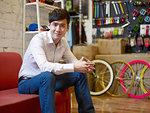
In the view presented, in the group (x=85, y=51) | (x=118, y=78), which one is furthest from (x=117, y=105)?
(x=85, y=51)

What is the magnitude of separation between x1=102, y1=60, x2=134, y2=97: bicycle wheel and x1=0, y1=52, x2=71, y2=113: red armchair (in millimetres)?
A: 1845

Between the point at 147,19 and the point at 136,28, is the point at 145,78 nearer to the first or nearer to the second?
the point at 136,28

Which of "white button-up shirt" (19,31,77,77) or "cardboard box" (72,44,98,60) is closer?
"white button-up shirt" (19,31,77,77)

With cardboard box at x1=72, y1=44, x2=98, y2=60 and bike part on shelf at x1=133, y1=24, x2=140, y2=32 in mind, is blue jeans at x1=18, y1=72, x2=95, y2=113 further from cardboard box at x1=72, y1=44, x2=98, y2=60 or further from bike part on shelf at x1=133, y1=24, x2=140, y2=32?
bike part on shelf at x1=133, y1=24, x2=140, y2=32

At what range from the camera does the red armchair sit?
162 centimetres

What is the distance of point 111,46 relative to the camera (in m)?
4.25

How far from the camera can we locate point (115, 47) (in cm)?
423

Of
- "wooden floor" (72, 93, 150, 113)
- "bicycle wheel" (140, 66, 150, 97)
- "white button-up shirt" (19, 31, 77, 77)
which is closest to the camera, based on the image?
"white button-up shirt" (19, 31, 77, 77)

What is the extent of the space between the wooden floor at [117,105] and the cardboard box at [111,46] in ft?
3.09

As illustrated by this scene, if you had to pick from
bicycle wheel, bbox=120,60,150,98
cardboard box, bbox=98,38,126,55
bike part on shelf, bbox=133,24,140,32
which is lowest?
bicycle wheel, bbox=120,60,150,98

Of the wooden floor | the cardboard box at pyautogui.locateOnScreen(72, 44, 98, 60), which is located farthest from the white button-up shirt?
the cardboard box at pyautogui.locateOnScreen(72, 44, 98, 60)

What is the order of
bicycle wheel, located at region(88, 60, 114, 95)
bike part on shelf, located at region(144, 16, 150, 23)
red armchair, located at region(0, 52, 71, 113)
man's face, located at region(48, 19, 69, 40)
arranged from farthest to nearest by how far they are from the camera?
bike part on shelf, located at region(144, 16, 150, 23), bicycle wheel, located at region(88, 60, 114, 95), man's face, located at region(48, 19, 69, 40), red armchair, located at region(0, 52, 71, 113)

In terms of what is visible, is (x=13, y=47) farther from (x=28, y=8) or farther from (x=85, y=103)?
(x=85, y=103)

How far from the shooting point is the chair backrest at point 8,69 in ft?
6.98
